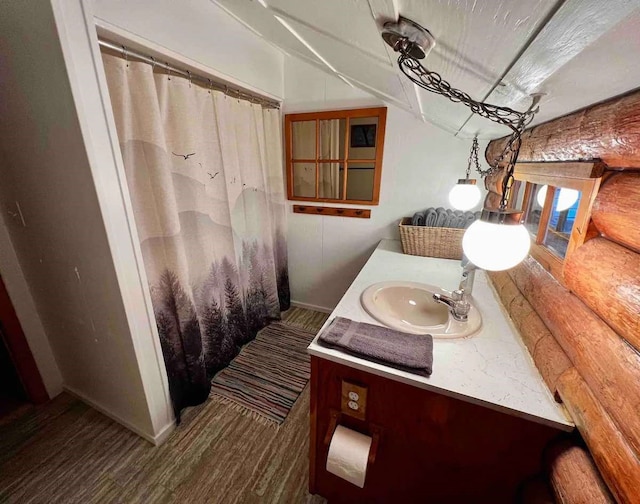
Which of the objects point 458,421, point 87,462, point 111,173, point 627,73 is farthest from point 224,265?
point 627,73

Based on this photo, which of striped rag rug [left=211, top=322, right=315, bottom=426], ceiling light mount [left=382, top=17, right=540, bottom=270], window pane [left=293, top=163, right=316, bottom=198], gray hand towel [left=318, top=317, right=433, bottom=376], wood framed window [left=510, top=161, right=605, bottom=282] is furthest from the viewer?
window pane [left=293, top=163, right=316, bottom=198]

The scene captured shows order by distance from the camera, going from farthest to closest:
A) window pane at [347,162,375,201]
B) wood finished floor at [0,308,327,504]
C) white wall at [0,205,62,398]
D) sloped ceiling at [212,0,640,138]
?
window pane at [347,162,375,201] → white wall at [0,205,62,398] → wood finished floor at [0,308,327,504] → sloped ceiling at [212,0,640,138]

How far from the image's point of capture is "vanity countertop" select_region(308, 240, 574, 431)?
0.72 meters

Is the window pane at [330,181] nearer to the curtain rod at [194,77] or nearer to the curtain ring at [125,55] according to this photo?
the curtain rod at [194,77]

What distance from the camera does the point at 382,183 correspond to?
2.09 meters

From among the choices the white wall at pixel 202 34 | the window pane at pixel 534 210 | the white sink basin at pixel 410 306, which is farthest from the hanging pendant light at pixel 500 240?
the white wall at pixel 202 34

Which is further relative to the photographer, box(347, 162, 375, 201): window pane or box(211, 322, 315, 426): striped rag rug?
box(347, 162, 375, 201): window pane

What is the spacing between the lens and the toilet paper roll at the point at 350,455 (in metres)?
0.89

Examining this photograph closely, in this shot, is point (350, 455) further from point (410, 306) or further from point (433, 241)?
point (433, 241)

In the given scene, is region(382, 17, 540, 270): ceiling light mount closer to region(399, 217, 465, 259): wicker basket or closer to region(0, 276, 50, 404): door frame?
region(399, 217, 465, 259): wicker basket

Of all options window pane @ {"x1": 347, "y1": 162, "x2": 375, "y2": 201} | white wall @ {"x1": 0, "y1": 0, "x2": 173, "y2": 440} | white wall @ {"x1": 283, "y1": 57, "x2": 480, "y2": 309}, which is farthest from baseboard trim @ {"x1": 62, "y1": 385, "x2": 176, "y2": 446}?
window pane @ {"x1": 347, "y1": 162, "x2": 375, "y2": 201}

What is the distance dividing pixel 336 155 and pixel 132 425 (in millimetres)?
2214

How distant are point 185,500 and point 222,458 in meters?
0.20

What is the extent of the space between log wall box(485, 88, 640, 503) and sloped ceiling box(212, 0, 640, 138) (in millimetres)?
95
